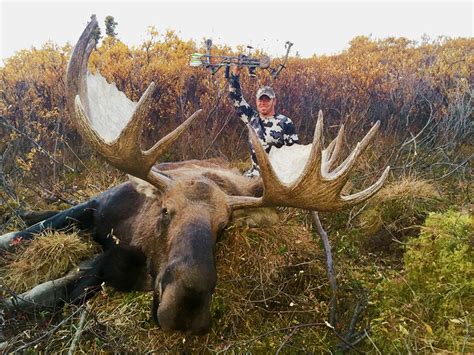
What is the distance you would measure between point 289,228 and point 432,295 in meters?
1.33

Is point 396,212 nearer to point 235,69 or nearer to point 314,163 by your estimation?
point 314,163

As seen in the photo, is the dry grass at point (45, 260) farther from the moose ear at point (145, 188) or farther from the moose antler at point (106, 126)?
the moose antler at point (106, 126)

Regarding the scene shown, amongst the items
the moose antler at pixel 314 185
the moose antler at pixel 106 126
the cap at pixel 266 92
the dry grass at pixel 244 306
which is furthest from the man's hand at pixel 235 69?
the moose antler at pixel 314 185

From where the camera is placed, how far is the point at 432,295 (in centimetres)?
301

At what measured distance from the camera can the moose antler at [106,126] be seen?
284cm

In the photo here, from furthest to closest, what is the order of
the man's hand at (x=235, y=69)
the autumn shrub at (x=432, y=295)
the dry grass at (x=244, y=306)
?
the man's hand at (x=235, y=69) → the dry grass at (x=244, y=306) → the autumn shrub at (x=432, y=295)

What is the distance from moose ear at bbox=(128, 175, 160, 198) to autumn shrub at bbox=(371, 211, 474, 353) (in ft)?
5.95

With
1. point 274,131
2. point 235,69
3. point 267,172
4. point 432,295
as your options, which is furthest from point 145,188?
point 235,69

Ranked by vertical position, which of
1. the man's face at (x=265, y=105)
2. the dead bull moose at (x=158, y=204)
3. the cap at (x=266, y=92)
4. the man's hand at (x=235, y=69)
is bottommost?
the dead bull moose at (x=158, y=204)

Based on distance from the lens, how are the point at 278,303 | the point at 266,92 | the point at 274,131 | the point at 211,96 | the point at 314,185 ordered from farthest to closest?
1. the point at 211,96
2. the point at 274,131
3. the point at 266,92
4. the point at 278,303
5. the point at 314,185

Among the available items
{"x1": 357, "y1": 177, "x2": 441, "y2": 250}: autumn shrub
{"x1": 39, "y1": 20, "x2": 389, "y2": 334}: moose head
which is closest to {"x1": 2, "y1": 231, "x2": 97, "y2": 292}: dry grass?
{"x1": 39, "y1": 20, "x2": 389, "y2": 334}: moose head

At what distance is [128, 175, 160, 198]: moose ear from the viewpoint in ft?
10.8

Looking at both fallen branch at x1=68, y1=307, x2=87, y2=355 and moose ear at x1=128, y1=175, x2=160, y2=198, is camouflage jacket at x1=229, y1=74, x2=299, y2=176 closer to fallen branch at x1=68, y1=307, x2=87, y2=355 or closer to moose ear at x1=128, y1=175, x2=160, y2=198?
moose ear at x1=128, y1=175, x2=160, y2=198

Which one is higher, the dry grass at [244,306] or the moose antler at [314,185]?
the moose antler at [314,185]
